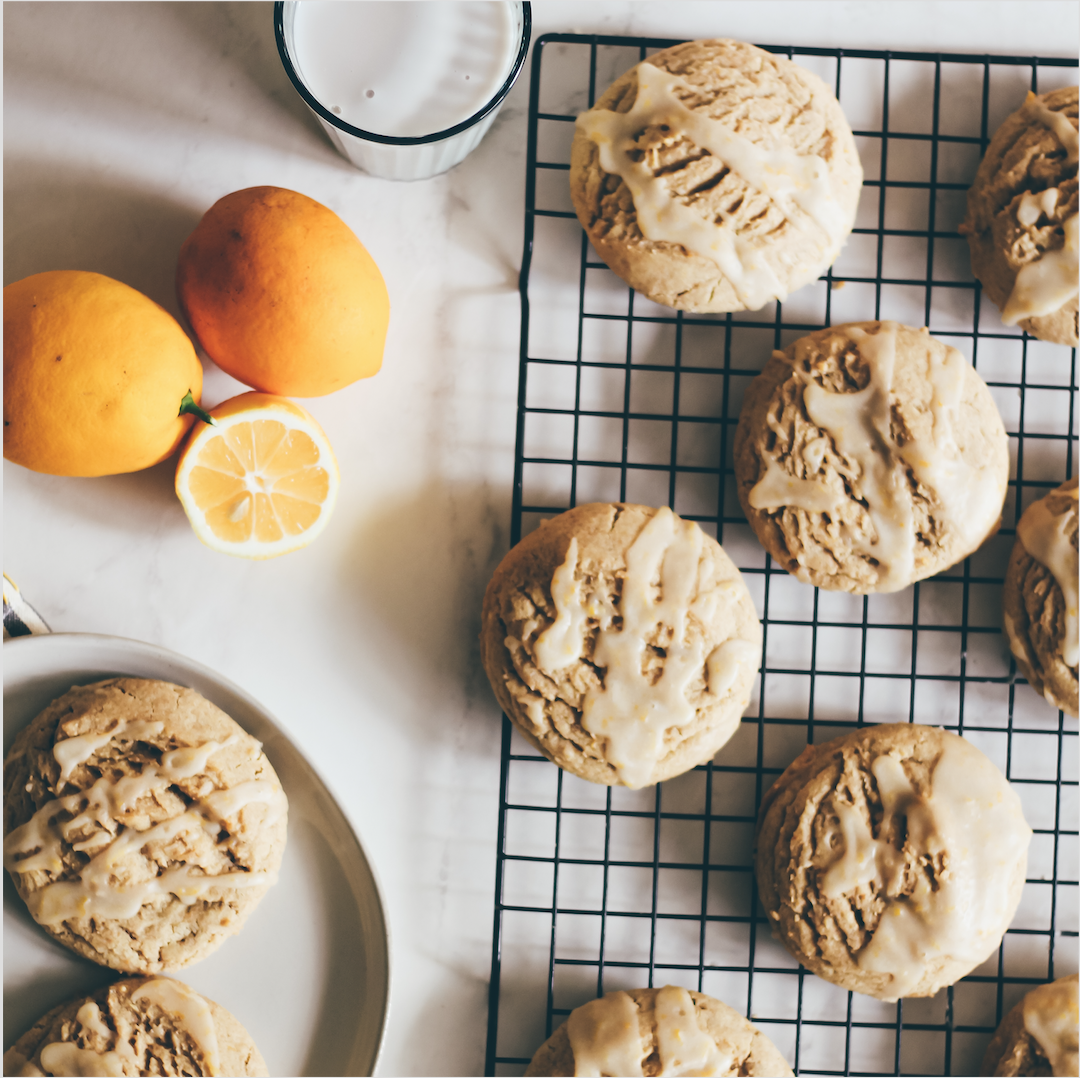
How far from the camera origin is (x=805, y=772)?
1312 millimetres

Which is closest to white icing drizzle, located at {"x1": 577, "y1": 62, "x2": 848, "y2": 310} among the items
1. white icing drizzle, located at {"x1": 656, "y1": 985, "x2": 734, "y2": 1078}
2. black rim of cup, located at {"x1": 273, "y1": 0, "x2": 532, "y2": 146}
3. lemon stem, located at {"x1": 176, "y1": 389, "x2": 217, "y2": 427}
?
black rim of cup, located at {"x1": 273, "y1": 0, "x2": 532, "y2": 146}

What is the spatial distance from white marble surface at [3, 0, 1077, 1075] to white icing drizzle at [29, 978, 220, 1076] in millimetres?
302

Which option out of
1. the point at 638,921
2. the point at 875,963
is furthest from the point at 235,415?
the point at 875,963

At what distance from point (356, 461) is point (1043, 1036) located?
4.65 ft

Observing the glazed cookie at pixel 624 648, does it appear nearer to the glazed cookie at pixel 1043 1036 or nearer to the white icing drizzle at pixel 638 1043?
the white icing drizzle at pixel 638 1043

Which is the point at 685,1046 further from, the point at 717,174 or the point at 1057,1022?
the point at 717,174

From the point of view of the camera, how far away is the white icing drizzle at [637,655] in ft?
3.98

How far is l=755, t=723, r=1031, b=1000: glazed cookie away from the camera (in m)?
1.22

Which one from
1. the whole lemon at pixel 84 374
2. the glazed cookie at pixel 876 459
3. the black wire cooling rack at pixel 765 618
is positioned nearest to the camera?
the whole lemon at pixel 84 374

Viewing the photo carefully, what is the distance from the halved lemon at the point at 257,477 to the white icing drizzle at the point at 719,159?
61 cm

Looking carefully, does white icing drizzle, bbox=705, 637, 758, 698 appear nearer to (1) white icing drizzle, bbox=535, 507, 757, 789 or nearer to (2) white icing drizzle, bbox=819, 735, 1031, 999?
(1) white icing drizzle, bbox=535, 507, 757, 789

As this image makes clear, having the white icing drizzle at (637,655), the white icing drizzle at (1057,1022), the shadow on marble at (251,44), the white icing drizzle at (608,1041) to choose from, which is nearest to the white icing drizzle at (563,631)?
the white icing drizzle at (637,655)

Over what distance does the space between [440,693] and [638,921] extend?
0.50 metres

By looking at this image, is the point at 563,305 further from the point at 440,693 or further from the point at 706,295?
the point at 440,693
